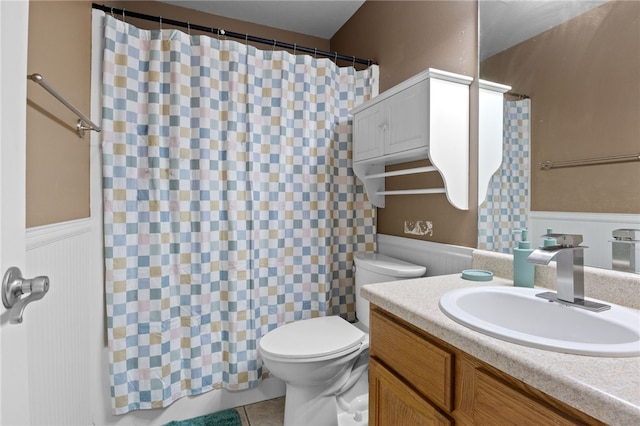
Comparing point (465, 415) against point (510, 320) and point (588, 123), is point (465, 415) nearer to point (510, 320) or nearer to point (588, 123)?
point (510, 320)

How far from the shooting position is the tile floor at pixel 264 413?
5.69ft

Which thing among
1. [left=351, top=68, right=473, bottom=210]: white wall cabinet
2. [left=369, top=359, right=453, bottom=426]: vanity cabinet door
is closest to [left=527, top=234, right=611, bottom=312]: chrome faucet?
[left=369, top=359, right=453, bottom=426]: vanity cabinet door

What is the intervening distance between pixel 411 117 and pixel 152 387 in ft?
6.16

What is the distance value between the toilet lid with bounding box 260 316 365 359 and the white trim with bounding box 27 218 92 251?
914 mm

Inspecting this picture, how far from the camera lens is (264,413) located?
1810 mm

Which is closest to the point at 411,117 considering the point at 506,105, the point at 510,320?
the point at 506,105

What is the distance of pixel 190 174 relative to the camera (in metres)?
1.72

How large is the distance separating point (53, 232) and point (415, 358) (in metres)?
1.16

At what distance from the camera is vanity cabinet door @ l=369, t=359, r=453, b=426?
2.61 feet

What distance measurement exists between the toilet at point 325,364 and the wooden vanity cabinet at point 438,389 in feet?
1.43

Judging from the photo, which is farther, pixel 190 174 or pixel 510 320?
pixel 190 174

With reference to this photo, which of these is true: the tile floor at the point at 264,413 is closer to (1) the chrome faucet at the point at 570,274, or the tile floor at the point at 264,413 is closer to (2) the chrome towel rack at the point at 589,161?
(1) the chrome faucet at the point at 570,274

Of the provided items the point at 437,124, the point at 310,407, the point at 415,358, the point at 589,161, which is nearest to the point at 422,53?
the point at 437,124

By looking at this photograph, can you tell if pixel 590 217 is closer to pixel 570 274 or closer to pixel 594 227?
pixel 594 227
